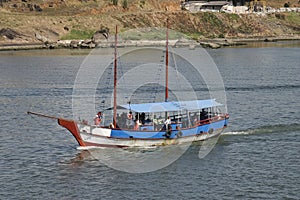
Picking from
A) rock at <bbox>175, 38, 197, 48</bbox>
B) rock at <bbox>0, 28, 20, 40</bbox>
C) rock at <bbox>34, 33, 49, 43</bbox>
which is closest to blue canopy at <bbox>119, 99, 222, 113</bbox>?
Answer: rock at <bbox>175, 38, 197, 48</bbox>

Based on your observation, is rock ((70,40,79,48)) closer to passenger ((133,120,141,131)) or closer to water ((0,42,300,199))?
water ((0,42,300,199))

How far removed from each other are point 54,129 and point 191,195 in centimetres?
2298

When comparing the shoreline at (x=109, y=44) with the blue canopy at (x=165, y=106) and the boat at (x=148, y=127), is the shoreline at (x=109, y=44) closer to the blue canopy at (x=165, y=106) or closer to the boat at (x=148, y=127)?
the blue canopy at (x=165, y=106)

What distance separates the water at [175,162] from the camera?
126 ft

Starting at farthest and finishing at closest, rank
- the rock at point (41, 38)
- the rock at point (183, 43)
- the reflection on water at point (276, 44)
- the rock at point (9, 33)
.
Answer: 1. the reflection on water at point (276, 44)
2. the rock at point (183, 43)
3. the rock at point (41, 38)
4. the rock at point (9, 33)

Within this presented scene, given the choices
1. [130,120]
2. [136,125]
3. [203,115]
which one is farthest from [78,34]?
[136,125]

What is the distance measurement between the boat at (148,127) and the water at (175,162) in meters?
1.59

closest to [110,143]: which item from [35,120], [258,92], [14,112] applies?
[35,120]

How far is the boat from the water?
159 cm

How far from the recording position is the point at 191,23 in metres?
198

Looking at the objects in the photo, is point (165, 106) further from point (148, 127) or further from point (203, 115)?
point (203, 115)

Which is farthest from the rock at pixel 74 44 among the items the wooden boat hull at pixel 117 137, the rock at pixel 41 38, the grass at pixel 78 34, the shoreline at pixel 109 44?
the wooden boat hull at pixel 117 137

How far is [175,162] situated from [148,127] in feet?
18.1

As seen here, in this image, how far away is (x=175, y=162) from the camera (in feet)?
147
